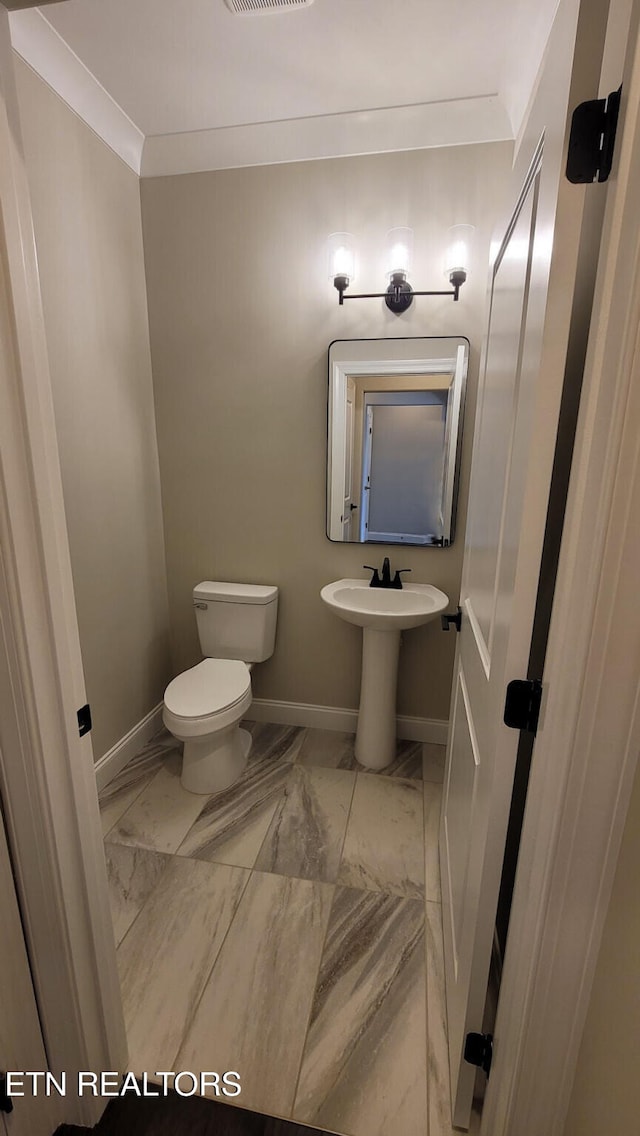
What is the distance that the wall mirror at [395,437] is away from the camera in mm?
1972

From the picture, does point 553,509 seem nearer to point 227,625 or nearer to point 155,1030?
point 155,1030

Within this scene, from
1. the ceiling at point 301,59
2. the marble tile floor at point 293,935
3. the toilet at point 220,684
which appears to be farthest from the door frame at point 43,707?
the ceiling at point 301,59

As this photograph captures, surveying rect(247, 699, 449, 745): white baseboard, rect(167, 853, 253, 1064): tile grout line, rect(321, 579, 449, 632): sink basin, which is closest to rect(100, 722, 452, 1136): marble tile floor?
rect(167, 853, 253, 1064): tile grout line

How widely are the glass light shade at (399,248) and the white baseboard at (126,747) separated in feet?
7.43

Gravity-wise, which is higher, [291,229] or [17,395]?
[291,229]

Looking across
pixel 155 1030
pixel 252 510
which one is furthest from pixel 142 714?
pixel 155 1030

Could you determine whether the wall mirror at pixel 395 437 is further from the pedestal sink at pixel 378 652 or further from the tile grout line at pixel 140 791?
the tile grout line at pixel 140 791

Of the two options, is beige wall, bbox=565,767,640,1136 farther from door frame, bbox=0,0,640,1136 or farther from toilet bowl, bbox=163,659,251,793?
toilet bowl, bbox=163,659,251,793

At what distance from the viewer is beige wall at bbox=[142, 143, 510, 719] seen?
1.88 meters

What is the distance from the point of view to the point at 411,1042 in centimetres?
117

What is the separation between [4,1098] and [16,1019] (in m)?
0.11

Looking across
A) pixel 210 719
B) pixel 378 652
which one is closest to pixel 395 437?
pixel 378 652

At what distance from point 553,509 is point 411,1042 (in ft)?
4.38

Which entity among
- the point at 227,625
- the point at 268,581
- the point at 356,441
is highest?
the point at 356,441
